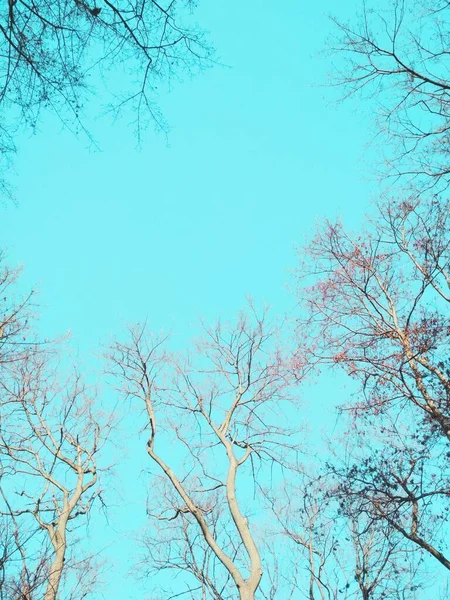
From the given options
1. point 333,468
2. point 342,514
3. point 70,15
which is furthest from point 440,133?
point 342,514

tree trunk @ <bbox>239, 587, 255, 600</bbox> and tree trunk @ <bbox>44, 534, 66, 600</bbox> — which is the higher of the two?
tree trunk @ <bbox>44, 534, 66, 600</bbox>

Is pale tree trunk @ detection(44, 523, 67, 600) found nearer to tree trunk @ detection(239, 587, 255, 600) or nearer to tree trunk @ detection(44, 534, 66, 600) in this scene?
tree trunk @ detection(44, 534, 66, 600)

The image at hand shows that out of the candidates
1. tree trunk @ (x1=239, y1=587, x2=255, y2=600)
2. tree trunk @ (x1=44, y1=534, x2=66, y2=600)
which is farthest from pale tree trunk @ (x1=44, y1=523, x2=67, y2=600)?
tree trunk @ (x1=239, y1=587, x2=255, y2=600)

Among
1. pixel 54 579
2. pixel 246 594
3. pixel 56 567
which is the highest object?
pixel 56 567

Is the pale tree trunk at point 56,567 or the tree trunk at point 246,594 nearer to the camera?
the tree trunk at point 246,594

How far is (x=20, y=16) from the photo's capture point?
12.8 feet

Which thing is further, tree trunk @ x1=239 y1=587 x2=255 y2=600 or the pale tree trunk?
the pale tree trunk

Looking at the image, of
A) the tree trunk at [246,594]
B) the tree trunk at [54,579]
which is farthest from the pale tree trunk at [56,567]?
the tree trunk at [246,594]

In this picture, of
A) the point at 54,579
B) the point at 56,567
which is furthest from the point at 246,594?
the point at 56,567

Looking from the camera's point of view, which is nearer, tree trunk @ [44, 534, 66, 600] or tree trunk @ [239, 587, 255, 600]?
tree trunk @ [239, 587, 255, 600]

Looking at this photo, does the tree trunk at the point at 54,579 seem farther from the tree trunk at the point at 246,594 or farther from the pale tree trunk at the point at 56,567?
the tree trunk at the point at 246,594

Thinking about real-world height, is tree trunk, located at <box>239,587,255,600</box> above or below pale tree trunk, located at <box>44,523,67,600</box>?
below

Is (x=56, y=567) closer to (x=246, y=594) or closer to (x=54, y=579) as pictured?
(x=54, y=579)

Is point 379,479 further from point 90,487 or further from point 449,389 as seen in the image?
point 90,487
